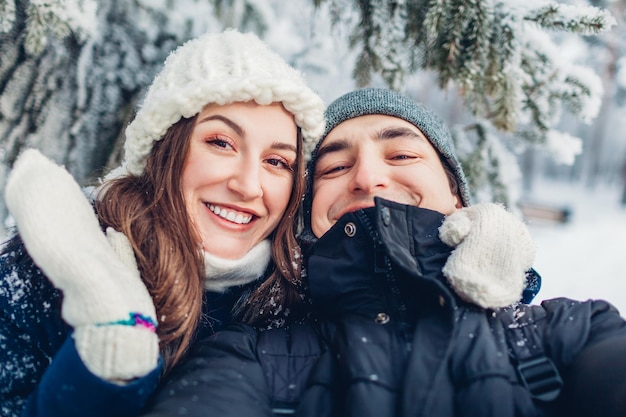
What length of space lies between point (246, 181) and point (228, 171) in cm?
8

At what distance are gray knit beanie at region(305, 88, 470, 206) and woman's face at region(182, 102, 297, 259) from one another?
40cm

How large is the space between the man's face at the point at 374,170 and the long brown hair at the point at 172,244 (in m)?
0.14

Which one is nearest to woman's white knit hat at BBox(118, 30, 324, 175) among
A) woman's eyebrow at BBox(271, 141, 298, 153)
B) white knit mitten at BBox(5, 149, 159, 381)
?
woman's eyebrow at BBox(271, 141, 298, 153)

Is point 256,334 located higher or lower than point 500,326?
lower

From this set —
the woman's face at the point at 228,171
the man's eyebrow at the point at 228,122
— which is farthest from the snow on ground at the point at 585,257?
the man's eyebrow at the point at 228,122

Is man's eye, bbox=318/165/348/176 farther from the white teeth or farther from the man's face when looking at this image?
the white teeth

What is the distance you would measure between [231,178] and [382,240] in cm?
64

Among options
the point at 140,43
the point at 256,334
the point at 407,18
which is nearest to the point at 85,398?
the point at 256,334

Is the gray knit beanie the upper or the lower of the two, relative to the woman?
upper

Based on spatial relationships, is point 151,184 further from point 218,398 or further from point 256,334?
point 218,398

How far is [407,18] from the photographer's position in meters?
2.23

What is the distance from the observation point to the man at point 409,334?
133 centimetres

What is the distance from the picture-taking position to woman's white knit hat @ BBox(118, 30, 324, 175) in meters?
1.71

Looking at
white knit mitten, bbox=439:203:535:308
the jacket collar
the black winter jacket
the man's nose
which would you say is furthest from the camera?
the man's nose
